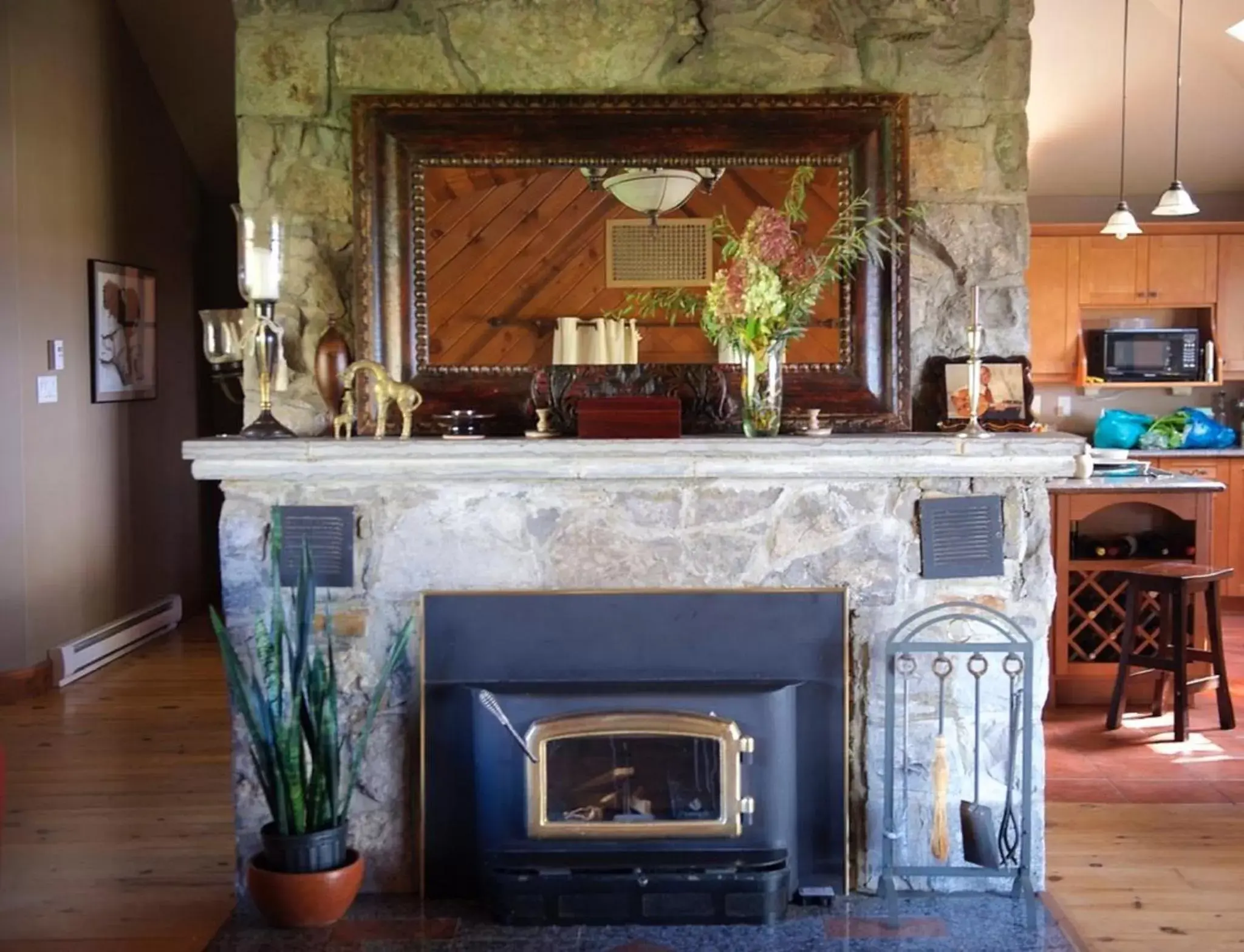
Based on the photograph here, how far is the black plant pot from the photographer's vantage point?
291cm

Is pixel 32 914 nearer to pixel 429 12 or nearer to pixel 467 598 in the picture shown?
pixel 467 598

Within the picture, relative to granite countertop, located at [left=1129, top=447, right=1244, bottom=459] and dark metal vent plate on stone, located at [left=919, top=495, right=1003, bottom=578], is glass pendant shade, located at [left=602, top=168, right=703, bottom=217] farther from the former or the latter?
granite countertop, located at [left=1129, top=447, right=1244, bottom=459]

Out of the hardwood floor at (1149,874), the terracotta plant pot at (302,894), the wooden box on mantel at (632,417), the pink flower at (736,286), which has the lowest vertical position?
the hardwood floor at (1149,874)

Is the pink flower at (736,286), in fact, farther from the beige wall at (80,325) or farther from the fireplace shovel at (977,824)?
the beige wall at (80,325)

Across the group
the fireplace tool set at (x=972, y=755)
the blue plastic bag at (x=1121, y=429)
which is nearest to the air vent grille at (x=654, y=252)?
the fireplace tool set at (x=972, y=755)

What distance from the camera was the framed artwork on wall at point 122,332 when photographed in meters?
5.92

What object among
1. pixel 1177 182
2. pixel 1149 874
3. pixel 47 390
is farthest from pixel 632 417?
pixel 1177 182

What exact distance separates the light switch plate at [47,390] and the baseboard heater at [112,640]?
103 cm

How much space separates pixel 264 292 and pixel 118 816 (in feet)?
5.82

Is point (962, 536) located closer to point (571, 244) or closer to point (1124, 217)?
point (571, 244)

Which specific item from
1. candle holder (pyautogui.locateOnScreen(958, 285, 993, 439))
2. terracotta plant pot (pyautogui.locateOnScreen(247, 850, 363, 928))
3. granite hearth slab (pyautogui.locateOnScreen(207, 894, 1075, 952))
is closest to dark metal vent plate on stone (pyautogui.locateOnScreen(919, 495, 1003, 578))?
candle holder (pyautogui.locateOnScreen(958, 285, 993, 439))

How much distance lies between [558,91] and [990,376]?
1320 millimetres

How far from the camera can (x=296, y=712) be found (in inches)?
114

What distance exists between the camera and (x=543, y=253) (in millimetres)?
3352
